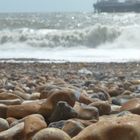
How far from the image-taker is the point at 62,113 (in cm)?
236

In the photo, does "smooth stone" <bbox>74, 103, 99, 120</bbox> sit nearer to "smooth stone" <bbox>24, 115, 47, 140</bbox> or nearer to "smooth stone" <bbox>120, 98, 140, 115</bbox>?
"smooth stone" <bbox>120, 98, 140, 115</bbox>

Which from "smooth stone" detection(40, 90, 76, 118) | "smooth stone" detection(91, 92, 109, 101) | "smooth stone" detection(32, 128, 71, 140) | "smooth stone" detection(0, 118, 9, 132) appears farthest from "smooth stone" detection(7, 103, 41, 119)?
"smooth stone" detection(91, 92, 109, 101)

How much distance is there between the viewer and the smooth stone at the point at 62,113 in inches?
92.7

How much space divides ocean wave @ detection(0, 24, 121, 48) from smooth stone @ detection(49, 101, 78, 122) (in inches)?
576

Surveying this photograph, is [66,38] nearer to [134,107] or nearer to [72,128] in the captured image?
[134,107]

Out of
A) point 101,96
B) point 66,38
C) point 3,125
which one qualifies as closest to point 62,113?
point 3,125

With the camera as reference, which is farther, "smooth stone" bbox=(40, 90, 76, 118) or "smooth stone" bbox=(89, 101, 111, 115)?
"smooth stone" bbox=(89, 101, 111, 115)

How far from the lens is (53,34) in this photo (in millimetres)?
19391

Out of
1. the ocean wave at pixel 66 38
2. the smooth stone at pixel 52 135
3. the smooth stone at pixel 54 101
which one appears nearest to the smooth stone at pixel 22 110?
the smooth stone at pixel 54 101

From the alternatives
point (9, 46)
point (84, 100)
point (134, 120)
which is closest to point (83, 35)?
point (9, 46)

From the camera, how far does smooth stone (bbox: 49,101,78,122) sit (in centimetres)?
235

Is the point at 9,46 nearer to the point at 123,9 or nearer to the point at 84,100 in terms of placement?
the point at 84,100

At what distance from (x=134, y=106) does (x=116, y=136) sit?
0.76 m

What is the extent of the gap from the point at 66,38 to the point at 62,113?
16315mm
